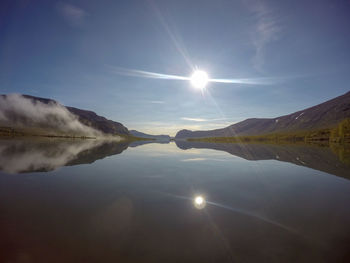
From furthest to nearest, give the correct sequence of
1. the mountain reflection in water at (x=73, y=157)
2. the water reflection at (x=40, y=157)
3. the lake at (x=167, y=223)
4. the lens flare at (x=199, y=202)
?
the mountain reflection in water at (x=73, y=157)
the water reflection at (x=40, y=157)
the lens flare at (x=199, y=202)
the lake at (x=167, y=223)

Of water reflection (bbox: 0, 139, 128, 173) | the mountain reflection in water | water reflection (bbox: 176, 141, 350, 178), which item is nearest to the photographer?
water reflection (bbox: 0, 139, 128, 173)

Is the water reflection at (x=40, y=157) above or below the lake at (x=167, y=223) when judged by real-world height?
above

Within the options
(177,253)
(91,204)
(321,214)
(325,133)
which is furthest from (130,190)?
(325,133)

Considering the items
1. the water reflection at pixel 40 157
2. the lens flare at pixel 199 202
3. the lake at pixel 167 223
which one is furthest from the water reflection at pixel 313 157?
the water reflection at pixel 40 157

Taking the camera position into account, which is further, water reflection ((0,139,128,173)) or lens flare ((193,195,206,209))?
water reflection ((0,139,128,173))

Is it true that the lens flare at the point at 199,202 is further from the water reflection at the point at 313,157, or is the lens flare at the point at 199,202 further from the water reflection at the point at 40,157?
the water reflection at the point at 313,157

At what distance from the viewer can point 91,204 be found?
866 cm

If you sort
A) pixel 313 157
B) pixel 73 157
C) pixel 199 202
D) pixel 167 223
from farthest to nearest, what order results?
pixel 313 157 < pixel 73 157 < pixel 199 202 < pixel 167 223

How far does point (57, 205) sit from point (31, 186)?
484 cm

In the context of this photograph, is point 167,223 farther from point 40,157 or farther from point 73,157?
point 40,157

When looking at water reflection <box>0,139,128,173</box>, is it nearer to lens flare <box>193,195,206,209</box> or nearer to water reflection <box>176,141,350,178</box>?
lens flare <box>193,195,206,209</box>

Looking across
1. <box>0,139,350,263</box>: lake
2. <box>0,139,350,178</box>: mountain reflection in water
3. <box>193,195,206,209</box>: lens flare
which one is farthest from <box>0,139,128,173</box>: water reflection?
<box>193,195,206,209</box>: lens flare

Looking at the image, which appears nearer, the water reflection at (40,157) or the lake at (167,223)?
the lake at (167,223)

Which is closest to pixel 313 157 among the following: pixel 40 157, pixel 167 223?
pixel 167 223
